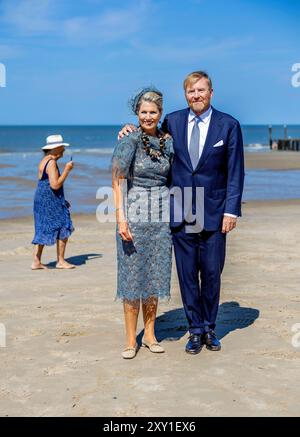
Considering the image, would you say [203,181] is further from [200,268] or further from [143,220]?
[200,268]

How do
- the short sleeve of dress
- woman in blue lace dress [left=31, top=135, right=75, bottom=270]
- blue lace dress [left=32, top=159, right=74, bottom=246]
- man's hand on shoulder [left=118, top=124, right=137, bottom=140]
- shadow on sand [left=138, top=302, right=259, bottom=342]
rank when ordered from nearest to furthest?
1. the short sleeve of dress
2. man's hand on shoulder [left=118, top=124, right=137, bottom=140]
3. shadow on sand [left=138, top=302, right=259, bottom=342]
4. woman in blue lace dress [left=31, top=135, right=75, bottom=270]
5. blue lace dress [left=32, top=159, right=74, bottom=246]

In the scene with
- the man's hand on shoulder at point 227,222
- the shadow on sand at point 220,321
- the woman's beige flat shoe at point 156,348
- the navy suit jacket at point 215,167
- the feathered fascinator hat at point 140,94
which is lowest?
the shadow on sand at point 220,321

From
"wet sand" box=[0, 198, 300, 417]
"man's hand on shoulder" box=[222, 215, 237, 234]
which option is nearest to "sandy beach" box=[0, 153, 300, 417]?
"wet sand" box=[0, 198, 300, 417]

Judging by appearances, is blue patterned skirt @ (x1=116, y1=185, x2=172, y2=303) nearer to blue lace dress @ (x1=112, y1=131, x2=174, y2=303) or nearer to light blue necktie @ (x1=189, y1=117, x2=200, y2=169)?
blue lace dress @ (x1=112, y1=131, x2=174, y2=303)

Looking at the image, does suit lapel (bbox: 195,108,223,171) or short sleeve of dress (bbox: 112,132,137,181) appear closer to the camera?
short sleeve of dress (bbox: 112,132,137,181)

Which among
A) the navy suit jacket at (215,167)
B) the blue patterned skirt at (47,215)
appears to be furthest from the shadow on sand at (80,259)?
the navy suit jacket at (215,167)

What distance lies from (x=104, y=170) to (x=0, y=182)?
837 cm

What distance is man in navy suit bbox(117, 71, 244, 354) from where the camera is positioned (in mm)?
5316

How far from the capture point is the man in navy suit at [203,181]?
17.4 feet

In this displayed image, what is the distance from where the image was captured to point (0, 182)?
25.0 m

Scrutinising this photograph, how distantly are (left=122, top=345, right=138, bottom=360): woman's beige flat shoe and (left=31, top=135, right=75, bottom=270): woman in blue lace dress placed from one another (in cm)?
368

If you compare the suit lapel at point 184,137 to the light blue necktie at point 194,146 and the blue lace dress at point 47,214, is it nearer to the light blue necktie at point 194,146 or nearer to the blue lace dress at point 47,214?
the light blue necktie at point 194,146

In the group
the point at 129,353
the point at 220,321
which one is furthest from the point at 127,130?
the point at 220,321
